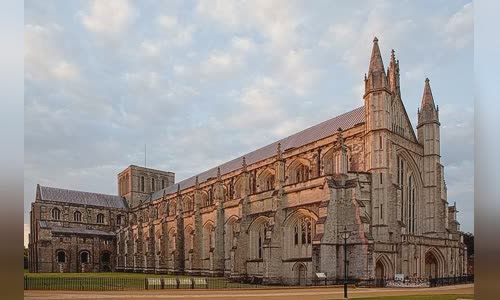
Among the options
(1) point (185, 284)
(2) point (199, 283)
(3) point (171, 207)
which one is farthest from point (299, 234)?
(3) point (171, 207)

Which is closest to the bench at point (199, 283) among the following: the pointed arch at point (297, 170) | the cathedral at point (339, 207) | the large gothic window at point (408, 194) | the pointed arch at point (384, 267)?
the cathedral at point (339, 207)

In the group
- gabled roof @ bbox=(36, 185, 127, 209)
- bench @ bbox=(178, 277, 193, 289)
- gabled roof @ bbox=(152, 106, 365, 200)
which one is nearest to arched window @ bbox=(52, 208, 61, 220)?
gabled roof @ bbox=(36, 185, 127, 209)

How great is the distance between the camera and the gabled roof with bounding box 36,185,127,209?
139 ft

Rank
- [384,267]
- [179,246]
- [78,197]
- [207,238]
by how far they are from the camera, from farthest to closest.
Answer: [78,197]
[179,246]
[207,238]
[384,267]

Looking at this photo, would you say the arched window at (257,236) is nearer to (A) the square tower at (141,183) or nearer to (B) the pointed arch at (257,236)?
(B) the pointed arch at (257,236)

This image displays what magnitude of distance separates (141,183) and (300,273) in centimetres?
2311

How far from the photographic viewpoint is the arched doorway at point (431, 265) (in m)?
20.6

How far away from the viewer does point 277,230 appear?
67.8 ft

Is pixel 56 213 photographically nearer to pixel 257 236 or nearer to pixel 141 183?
pixel 141 183

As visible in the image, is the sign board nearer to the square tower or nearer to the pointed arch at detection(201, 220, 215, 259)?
the pointed arch at detection(201, 220, 215, 259)

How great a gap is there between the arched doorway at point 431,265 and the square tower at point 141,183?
73.8 feet

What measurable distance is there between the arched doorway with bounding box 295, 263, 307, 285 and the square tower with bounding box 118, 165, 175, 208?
1893 cm

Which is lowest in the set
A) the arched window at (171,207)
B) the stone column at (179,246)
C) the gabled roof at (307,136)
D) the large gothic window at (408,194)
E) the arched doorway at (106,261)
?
the arched doorway at (106,261)

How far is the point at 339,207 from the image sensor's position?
18.5 meters
